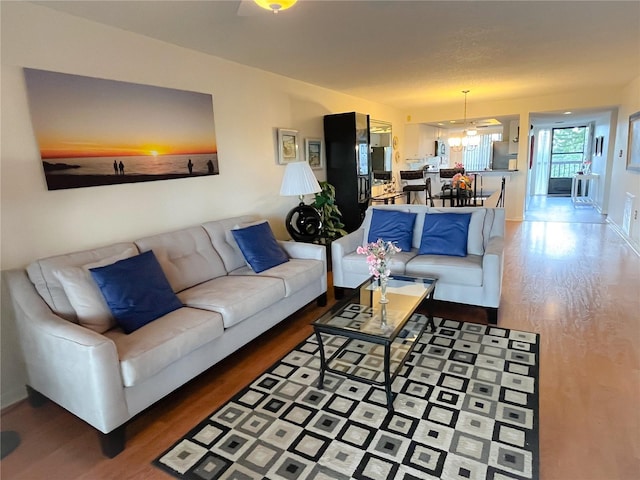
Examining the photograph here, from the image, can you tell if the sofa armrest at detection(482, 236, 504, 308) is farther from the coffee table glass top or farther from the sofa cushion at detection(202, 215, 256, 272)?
the sofa cushion at detection(202, 215, 256, 272)

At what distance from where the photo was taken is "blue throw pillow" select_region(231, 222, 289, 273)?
3205 mm

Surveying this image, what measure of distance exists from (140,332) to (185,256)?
3.15ft

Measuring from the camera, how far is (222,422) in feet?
6.74

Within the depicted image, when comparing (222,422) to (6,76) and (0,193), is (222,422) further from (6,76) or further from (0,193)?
(6,76)

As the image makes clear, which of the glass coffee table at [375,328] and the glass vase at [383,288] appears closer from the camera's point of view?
the glass coffee table at [375,328]

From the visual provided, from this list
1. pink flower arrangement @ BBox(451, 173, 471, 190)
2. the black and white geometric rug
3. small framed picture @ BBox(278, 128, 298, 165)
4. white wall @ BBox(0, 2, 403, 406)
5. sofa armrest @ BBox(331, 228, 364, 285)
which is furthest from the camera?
pink flower arrangement @ BBox(451, 173, 471, 190)

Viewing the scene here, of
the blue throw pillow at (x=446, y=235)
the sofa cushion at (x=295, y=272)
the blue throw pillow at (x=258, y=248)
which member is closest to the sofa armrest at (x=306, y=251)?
the sofa cushion at (x=295, y=272)

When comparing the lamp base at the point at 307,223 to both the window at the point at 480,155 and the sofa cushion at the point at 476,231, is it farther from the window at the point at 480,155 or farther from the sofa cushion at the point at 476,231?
the window at the point at 480,155

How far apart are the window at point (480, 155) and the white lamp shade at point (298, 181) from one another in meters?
8.08

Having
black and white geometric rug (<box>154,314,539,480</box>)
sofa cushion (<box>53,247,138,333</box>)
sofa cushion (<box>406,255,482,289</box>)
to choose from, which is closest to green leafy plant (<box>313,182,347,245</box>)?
sofa cushion (<box>406,255,482,289</box>)

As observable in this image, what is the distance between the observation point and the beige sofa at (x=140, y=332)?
1.80 m

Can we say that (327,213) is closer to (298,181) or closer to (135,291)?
(298,181)

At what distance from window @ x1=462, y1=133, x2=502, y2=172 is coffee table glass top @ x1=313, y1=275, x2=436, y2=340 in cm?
885

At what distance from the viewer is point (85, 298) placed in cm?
215
